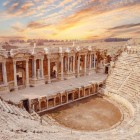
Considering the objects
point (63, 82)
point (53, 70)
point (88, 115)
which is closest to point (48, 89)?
point (63, 82)

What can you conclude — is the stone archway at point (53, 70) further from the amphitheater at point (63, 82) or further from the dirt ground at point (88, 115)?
the dirt ground at point (88, 115)

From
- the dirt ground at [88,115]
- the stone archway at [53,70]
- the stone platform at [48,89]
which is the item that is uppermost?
the stone archway at [53,70]

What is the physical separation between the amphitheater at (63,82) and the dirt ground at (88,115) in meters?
0.58

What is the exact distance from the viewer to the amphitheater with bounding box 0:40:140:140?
1780 cm

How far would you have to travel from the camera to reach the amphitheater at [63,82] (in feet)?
58.4

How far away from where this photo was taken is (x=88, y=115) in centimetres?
1845

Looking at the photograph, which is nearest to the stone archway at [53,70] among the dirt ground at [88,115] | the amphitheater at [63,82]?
the amphitheater at [63,82]

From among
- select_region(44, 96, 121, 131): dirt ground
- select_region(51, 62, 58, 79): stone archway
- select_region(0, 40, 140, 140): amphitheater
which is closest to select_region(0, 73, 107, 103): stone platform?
select_region(0, 40, 140, 140): amphitheater

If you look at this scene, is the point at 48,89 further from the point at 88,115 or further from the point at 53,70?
the point at 53,70

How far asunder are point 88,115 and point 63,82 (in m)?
7.04

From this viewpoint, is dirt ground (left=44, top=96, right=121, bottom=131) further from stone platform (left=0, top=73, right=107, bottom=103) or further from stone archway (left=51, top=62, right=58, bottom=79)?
stone archway (left=51, top=62, right=58, bottom=79)

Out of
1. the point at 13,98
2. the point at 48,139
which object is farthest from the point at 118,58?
the point at 48,139

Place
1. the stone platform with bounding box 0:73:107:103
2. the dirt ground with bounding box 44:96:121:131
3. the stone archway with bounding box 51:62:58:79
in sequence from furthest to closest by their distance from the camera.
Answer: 1. the stone archway with bounding box 51:62:58:79
2. the stone platform with bounding box 0:73:107:103
3. the dirt ground with bounding box 44:96:121:131

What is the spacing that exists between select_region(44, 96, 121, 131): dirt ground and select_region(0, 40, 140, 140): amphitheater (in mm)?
580
